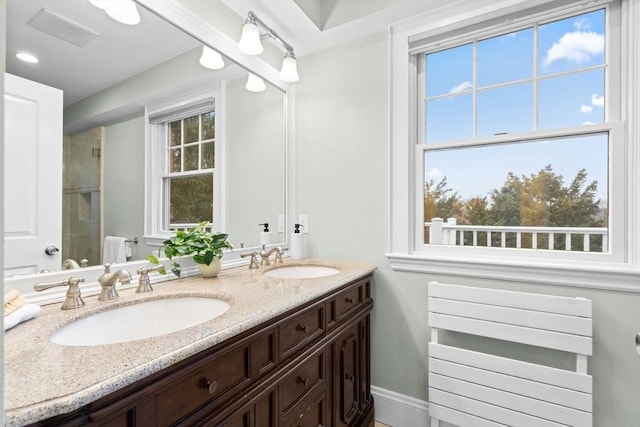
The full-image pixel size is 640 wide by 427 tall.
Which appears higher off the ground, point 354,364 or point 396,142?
point 396,142

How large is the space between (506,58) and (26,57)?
6.65 ft

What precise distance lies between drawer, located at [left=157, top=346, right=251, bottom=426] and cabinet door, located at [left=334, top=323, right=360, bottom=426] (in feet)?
2.12

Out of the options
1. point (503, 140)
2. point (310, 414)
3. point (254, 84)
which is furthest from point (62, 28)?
point (503, 140)

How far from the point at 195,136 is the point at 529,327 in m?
1.84

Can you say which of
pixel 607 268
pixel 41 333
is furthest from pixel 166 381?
pixel 607 268

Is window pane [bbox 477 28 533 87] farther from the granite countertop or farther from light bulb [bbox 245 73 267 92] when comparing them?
the granite countertop

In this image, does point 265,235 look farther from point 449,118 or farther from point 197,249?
point 449,118

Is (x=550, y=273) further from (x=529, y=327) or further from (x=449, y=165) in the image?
(x=449, y=165)

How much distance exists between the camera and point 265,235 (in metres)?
1.98

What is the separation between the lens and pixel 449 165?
69.2 inches

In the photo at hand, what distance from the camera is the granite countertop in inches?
19.4

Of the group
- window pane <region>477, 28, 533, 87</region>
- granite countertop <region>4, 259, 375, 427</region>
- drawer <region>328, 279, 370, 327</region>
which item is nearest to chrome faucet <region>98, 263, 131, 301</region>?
granite countertop <region>4, 259, 375, 427</region>

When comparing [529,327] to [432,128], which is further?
[432,128]

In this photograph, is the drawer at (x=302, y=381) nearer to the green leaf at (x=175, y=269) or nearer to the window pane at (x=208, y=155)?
the green leaf at (x=175, y=269)
